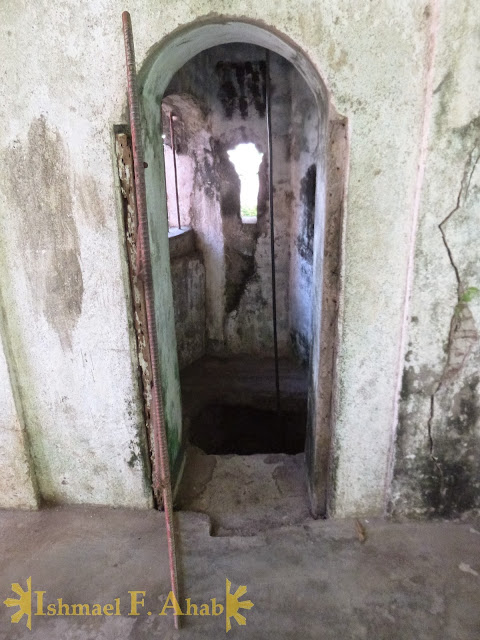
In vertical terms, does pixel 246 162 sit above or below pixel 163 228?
above

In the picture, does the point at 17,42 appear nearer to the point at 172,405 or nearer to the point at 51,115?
the point at 51,115

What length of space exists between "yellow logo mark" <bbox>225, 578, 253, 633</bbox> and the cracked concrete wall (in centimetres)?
95

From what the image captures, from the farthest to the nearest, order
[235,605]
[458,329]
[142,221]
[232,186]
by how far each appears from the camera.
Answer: [232,186] → [458,329] → [235,605] → [142,221]

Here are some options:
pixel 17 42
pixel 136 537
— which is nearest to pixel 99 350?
pixel 136 537

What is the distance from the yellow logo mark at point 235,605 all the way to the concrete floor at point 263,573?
0.02m

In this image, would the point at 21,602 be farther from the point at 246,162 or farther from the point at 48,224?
the point at 246,162

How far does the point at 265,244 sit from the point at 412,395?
3629mm

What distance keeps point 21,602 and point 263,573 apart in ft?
3.83

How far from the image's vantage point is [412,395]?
2340mm

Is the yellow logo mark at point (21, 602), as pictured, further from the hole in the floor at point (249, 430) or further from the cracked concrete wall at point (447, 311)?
the hole in the floor at point (249, 430)

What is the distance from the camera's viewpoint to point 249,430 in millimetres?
5059

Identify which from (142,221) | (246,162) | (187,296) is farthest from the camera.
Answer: (246,162)

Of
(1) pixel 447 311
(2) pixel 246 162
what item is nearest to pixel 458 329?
(1) pixel 447 311

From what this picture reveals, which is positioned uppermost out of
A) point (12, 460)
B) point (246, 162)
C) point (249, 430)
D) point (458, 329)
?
point (246, 162)
